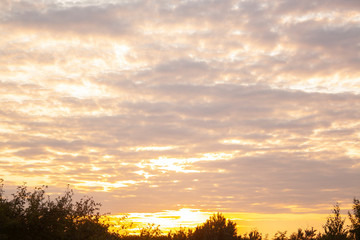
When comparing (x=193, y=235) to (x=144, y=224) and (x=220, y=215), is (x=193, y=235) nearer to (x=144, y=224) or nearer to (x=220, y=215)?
(x=220, y=215)

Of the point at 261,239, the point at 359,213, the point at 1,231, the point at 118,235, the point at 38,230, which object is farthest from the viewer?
the point at 359,213

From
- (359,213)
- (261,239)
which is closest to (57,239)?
(261,239)

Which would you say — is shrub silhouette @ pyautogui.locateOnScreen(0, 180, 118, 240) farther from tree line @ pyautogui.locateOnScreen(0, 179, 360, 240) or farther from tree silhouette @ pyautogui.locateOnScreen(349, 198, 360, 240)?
tree silhouette @ pyautogui.locateOnScreen(349, 198, 360, 240)

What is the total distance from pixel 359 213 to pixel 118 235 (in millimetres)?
29839

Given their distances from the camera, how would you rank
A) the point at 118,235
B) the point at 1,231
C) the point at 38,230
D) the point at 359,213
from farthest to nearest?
1. the point at 359,213
2. the point at 118,235
3. the point at 38,230
4. the point at 1,231

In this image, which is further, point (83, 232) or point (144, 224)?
point (144, 224)

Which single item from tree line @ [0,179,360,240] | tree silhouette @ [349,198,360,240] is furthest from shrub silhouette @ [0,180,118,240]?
tree silhouette @ [349,198,360,240]

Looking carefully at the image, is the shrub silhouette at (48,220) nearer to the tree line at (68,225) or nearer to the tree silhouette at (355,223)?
the tree line at (68,225)

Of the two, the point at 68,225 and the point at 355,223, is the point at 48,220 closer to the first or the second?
the point at 68,225

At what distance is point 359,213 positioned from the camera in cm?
5291

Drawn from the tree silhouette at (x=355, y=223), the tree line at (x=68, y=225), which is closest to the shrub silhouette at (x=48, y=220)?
the tree line at (x=68, y=225)

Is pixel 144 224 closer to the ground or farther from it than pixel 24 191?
closer to the ground

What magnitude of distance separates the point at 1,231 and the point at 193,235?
17046 millimetres

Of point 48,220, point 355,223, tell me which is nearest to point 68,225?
point 48,220
